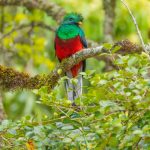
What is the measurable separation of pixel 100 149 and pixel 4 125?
60cm

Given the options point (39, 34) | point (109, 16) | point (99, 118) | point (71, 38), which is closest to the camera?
point (99, 118)

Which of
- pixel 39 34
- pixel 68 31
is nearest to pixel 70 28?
pixel 68 31

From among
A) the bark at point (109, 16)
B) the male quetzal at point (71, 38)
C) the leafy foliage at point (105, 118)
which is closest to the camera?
the leafy foliage at point (105, 118)

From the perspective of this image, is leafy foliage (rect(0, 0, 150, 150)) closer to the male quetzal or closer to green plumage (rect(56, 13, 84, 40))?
the male quetzal

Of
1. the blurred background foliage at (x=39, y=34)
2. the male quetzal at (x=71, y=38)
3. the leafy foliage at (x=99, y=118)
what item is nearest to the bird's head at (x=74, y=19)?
the male quetzal at (x=71, y=38)

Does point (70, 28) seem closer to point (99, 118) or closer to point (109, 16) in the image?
point (109, 16)

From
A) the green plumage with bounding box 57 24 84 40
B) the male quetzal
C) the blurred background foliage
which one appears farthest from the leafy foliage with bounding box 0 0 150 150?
the blurred background foliage

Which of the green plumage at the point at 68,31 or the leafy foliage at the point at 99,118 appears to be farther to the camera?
the green plumage at the point at 68,31

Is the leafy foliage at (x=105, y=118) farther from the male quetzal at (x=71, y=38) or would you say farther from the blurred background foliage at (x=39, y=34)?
the blurred background foliage at (x=39, y=34)

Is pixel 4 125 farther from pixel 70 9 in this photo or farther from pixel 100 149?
pixel 70 9

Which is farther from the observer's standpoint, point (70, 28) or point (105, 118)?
point (70, 28)

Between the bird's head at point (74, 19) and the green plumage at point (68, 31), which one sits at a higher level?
the bird's head at point (74, 19)

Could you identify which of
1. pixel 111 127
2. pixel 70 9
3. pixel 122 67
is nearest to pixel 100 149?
pixel 111 127

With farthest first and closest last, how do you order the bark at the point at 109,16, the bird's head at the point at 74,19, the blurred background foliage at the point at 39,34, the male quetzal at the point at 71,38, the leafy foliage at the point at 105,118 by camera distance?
the blurred background foliage at the point at 39,34 < the bark at the point at 109,16 < the bird's head at the point at 74,19 < the male quetzal at the point at 71,38 < the leafy foliage at the point at 105,118
